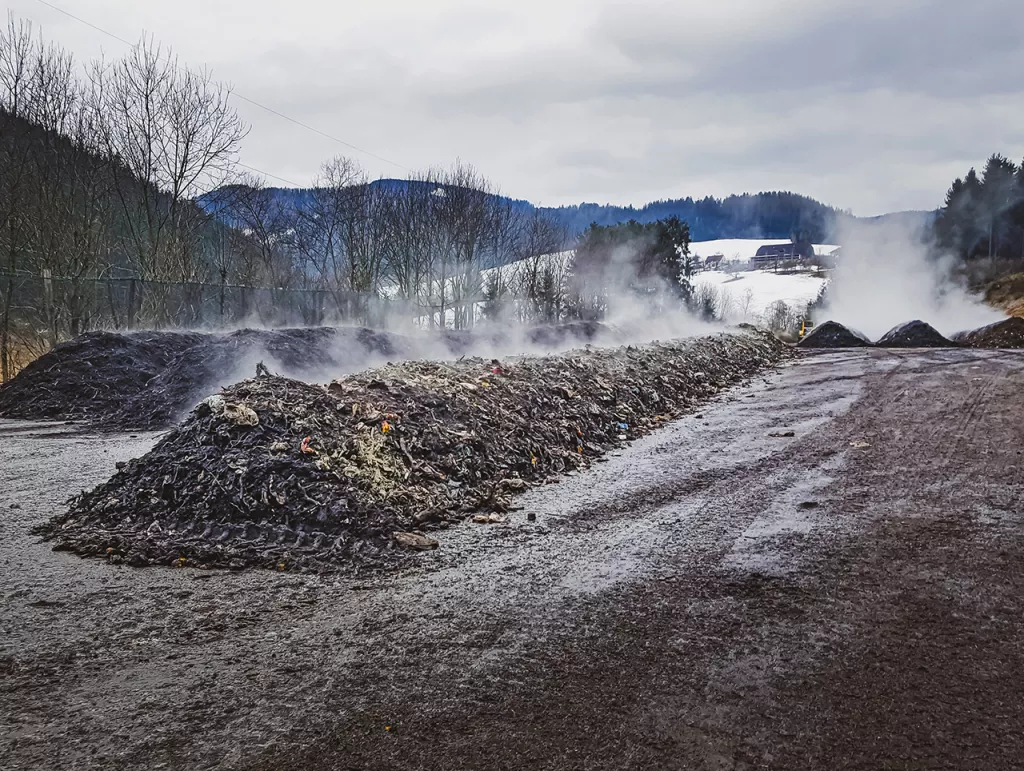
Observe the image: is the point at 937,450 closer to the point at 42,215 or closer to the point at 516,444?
the point at 516,444

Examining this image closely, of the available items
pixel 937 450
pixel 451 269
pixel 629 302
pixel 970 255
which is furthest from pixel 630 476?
pixel 970 255

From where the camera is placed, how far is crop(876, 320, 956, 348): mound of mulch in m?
29.7

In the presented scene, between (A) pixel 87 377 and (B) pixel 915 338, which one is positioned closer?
(A) pixel 87 377

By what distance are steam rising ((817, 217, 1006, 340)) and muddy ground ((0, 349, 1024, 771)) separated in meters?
38.7

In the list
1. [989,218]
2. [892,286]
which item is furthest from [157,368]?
[989,218]

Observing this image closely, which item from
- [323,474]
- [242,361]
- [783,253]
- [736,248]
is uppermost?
[736,248]

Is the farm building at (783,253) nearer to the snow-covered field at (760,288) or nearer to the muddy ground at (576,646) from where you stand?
the snow-covered field at (760,288)

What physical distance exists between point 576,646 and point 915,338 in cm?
3239

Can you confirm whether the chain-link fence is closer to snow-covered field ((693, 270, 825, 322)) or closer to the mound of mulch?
the mound of mulch

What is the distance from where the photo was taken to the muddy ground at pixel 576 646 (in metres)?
2.68

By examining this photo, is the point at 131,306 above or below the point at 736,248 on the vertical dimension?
below

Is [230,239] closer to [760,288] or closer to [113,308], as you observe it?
[113,308]

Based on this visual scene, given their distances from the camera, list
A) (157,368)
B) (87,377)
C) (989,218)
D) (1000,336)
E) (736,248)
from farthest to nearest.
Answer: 1. (736,248)
2. (989,218)
3. (1000,336)
4. (157,368)
5. (87,377)

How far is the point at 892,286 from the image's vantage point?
1858 inches
